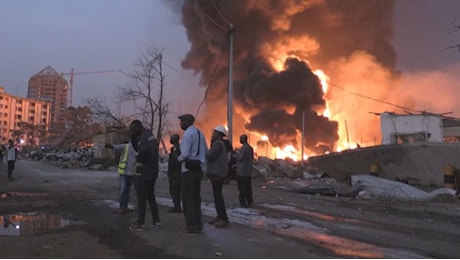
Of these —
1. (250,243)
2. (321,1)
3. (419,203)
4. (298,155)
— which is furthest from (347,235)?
(321,1)

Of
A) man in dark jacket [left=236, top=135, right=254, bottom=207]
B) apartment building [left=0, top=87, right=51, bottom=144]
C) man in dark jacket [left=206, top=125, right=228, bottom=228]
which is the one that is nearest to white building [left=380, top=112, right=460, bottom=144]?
man in dark jacket [left=236, top=135, right=254, bottom=207]

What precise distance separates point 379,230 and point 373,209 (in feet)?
10.4

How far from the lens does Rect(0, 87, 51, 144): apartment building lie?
287 feet

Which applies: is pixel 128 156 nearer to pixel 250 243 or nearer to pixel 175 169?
pixel 175 169

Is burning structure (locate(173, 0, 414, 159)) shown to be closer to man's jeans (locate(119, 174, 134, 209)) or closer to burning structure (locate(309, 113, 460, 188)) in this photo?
burning structure (locate(309, 113, 460, 188))

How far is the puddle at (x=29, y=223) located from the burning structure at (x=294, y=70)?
26.0 m

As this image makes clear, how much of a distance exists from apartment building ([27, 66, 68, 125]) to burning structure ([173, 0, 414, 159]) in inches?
3930

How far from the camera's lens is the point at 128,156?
29.1 ft

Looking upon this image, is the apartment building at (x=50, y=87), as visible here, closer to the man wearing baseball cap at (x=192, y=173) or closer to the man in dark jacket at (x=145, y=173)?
the man in dark jacket at (x=145, y=173)

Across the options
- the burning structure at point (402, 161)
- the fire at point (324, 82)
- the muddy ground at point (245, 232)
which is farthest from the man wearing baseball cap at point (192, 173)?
the fire at point (324, 82)

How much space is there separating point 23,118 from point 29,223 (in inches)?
4353

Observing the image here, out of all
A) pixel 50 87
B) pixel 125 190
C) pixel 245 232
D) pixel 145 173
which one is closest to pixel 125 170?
pixel 125 190

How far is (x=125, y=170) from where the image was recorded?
8.80 m

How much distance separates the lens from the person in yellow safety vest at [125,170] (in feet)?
28.6
